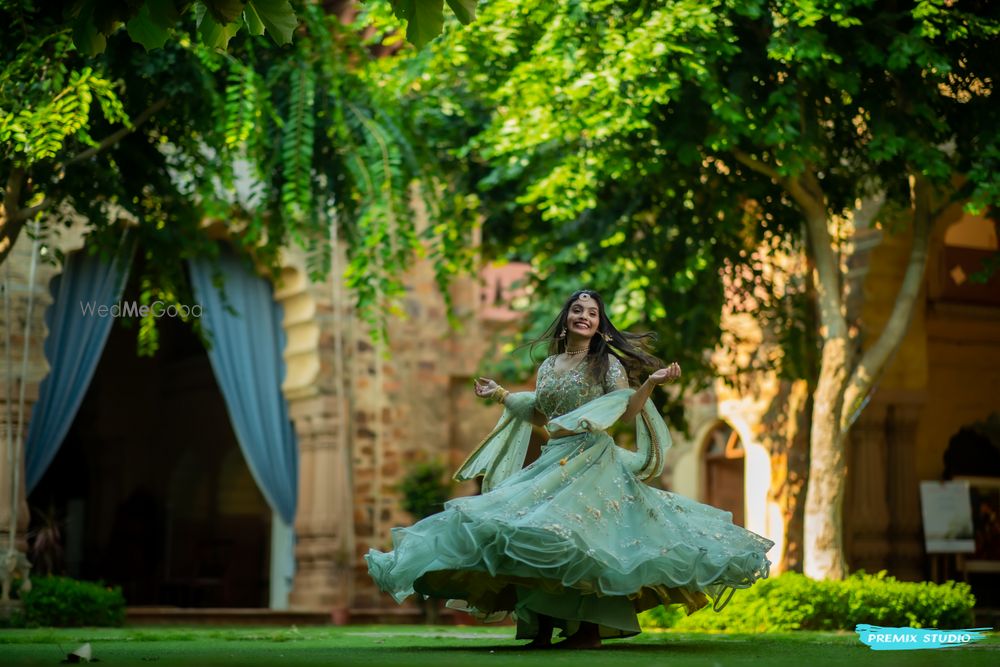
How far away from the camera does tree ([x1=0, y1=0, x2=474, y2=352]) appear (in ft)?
30.3

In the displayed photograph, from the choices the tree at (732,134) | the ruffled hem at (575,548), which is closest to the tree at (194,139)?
the tree at (732,134)

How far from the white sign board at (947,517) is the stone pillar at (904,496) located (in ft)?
0.60

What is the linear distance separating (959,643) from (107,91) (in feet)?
19.5

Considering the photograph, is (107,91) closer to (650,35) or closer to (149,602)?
(650,35)

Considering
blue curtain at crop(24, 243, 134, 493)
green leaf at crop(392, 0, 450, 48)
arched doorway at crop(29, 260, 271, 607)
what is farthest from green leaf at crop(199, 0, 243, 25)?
arched doorway at crop(29, 260, 271, 607)

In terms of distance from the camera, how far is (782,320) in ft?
48.7

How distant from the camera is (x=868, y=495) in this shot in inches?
620

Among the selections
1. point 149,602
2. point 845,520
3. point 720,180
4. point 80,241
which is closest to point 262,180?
point 720,180

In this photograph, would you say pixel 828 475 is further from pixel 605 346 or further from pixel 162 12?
pixel 162 12

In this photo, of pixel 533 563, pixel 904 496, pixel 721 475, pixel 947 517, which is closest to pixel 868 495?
pixel 904 496

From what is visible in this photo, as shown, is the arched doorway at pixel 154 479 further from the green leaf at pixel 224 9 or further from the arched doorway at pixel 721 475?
the green leaf at pixel 224 9

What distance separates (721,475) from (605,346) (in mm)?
13182

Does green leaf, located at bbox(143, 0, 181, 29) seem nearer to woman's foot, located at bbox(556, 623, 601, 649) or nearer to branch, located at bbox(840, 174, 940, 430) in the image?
woman's foot, located at bbox(556, 623, 601, 649)

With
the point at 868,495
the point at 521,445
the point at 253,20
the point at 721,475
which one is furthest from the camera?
the point at 721,475
